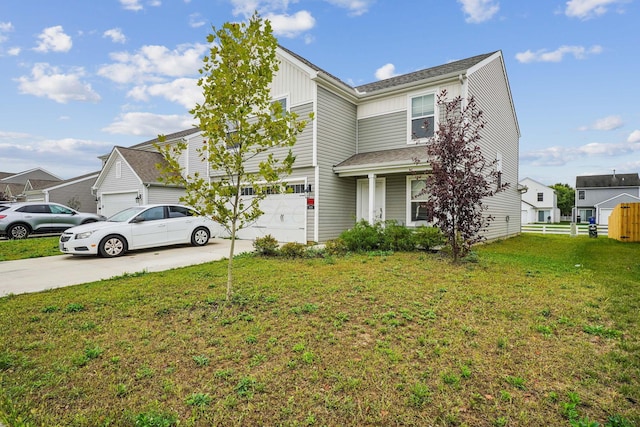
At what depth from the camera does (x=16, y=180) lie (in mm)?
38562

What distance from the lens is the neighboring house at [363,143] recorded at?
11492 millimetres

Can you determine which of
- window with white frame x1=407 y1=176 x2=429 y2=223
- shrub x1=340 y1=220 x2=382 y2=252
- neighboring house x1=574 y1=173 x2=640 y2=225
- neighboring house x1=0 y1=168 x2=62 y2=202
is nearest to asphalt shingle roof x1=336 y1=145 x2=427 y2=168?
window with white frame x1=407 y1=176 x2=429 y2=223

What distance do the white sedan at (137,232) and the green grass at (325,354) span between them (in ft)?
12.3

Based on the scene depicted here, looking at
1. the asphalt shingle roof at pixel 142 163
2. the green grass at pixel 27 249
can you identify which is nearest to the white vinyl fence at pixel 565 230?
the asphalt shingle roof at pixel 142 163

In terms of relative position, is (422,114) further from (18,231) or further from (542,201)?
(542,201)

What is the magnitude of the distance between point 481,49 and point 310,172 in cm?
968

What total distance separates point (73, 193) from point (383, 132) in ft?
87.1

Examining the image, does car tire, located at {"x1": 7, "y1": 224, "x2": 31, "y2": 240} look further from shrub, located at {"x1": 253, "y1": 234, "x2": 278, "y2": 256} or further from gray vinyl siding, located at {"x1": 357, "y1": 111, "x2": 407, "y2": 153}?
gray vinyl siding, located at {"x1": 357, "y1": 111, "x2": 407, "y2": 153}

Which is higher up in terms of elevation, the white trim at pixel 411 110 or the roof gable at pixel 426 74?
the roof gable at pixel 426 74

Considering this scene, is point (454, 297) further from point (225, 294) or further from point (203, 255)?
point (203, 255)

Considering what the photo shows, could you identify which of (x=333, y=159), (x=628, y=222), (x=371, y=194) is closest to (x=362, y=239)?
(x=371, y=194)

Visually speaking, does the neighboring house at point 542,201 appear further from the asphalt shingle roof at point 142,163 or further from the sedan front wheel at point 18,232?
the sedan front wheel at point 18,232

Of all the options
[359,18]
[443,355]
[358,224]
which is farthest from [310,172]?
[443,355]

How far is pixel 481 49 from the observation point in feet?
45.4
